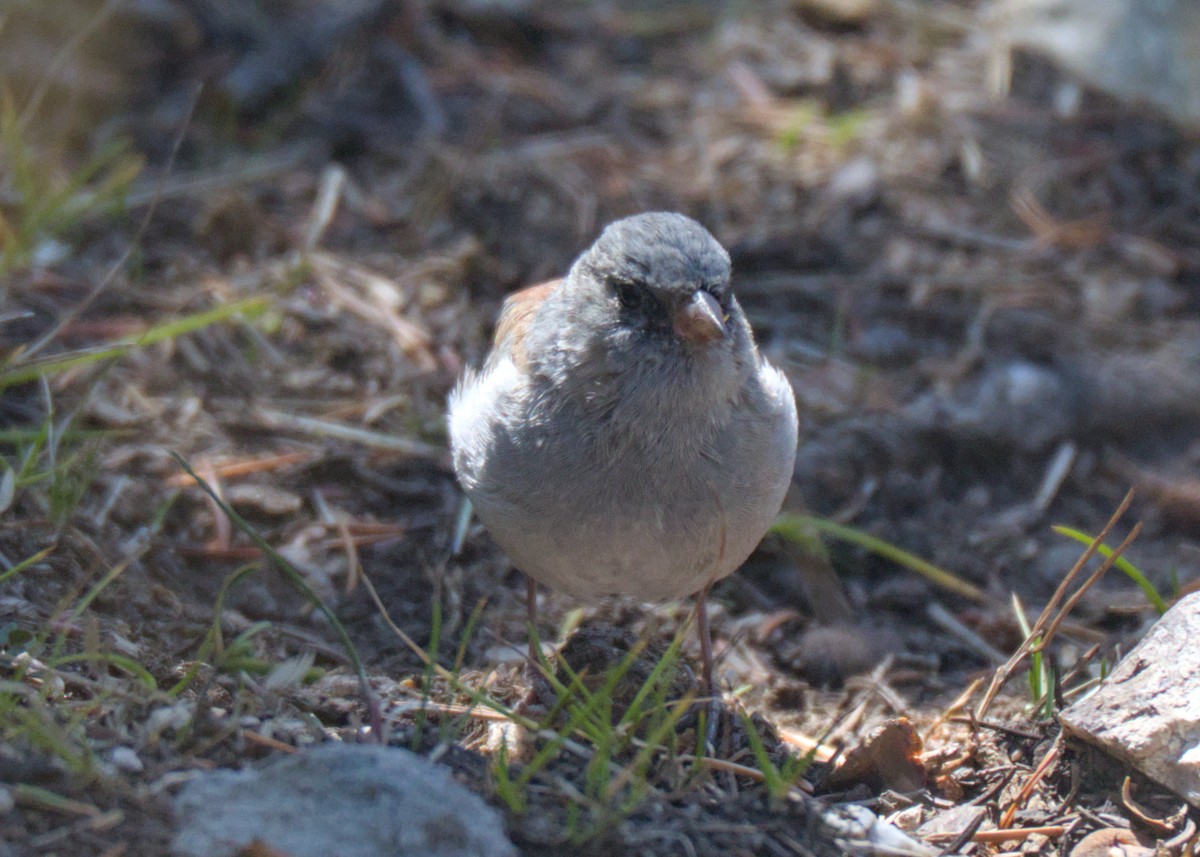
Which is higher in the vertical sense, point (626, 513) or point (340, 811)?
point (626, 513)

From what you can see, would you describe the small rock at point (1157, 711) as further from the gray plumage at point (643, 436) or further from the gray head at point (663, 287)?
the gray head at point (663, 287)

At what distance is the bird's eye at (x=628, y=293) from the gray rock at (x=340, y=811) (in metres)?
1.23

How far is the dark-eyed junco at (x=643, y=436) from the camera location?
3.08 metres

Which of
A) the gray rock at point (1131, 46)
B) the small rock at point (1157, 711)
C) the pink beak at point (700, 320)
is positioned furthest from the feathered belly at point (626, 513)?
the gray rock at point (1131, 46)

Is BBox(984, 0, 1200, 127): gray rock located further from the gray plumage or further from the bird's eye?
the bird's eye

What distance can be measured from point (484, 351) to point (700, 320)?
5.79 feet

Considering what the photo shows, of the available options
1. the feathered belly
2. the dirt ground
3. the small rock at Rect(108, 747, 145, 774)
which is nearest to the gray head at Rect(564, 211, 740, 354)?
the feathered belly

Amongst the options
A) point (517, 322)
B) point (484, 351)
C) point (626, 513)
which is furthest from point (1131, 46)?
point (626, 513)

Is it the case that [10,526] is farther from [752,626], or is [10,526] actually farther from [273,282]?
[752,626]

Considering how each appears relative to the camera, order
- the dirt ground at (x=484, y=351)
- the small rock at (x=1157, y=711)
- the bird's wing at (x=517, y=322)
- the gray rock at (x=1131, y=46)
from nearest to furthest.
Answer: the small rock at (x=1157, y=711) < the dirt ground at (x=484, y=351) < the bird's wing at (x=517, y=322) < the gray rock at (x=1131, y=46)

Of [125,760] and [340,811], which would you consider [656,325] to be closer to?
[340,811]

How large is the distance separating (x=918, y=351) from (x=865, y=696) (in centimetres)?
175

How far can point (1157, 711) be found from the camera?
2.79 m

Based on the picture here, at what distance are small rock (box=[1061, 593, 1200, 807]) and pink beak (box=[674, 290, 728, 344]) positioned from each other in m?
1.20
